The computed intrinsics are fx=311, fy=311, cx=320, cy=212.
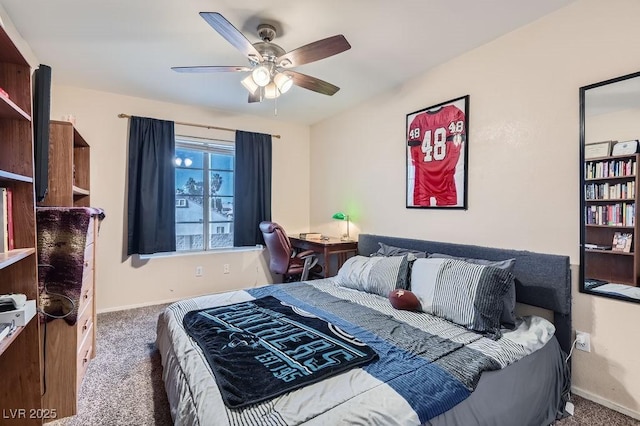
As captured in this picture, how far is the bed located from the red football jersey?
535 millimetres

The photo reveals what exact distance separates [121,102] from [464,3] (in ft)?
11.6

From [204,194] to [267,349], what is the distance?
3060mm

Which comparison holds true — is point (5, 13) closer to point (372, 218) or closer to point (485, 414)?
point (372, 218)

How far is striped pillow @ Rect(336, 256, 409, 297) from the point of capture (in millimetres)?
2414

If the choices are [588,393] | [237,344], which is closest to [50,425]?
[237,344]

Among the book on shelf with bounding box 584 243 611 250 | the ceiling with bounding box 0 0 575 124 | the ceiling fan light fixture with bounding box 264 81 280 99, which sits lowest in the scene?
the book on shelf with bounding box 584 243 611 250

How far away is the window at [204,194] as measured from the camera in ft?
13.1

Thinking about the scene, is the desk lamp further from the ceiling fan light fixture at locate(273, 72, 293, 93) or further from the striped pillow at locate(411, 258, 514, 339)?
the ceiling fan light fixture at locate(273, 72, 293, 93)

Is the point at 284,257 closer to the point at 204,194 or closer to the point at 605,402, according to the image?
the point at 204,194

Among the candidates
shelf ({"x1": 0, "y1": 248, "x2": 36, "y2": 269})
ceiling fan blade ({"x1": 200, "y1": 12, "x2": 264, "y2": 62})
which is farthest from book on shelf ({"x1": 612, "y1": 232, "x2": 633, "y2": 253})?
shelf ({"x1": 0, "y1": 248, "x2": 36, "y2": 269})

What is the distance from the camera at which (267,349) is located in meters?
1.54

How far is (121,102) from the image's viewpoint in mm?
3535

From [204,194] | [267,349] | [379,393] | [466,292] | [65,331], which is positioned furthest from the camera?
[204,194]

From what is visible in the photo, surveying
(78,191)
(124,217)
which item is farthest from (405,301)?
(124,217)
